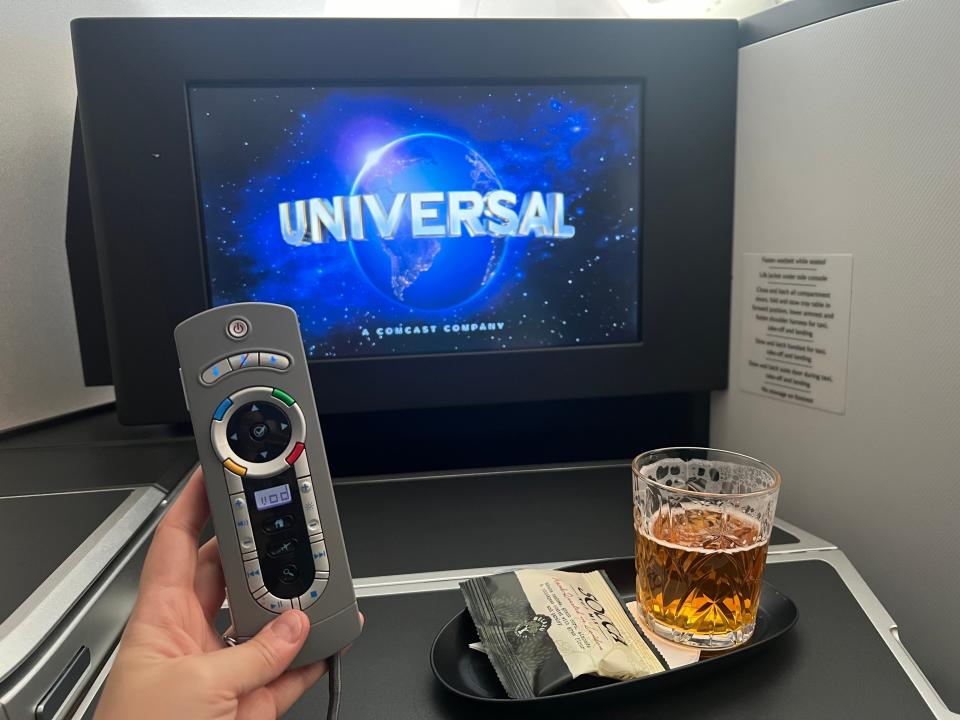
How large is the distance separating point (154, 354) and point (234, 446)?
1.13 feet

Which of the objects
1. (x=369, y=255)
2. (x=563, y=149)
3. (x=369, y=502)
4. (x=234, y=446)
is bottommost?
(x=369, y=502)

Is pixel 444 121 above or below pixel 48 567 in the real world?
above

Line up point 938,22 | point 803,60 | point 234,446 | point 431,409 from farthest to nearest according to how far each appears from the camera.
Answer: point 431,409 → point 803,60 → point 938,22 → point 234,446

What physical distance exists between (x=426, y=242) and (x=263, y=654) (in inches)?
17.4

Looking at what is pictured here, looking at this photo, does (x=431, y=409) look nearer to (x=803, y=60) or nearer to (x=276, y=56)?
(x=276, y=56)

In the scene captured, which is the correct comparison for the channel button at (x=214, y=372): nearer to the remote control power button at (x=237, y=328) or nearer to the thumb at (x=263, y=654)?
the remote control power button at (x=237, y=328)

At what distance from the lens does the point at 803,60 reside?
633 mm

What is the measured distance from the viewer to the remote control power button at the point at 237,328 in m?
0.41

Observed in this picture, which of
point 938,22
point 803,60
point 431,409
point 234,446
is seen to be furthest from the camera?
point 431,409

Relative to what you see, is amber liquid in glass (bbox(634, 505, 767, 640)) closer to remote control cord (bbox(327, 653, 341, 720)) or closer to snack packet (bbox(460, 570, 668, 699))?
snack packet (bbox(460, 570, 668, 699))

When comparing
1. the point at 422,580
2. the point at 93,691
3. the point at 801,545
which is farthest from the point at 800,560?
the point at 93,691

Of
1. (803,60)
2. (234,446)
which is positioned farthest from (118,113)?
(803,60)

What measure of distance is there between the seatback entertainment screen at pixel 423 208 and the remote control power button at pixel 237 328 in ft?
0.93

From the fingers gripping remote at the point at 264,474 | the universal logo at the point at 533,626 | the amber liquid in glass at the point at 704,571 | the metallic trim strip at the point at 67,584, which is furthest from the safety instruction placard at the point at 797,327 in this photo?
the metallic trim strip at the point at 67,584
